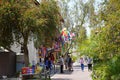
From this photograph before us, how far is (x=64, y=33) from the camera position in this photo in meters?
39.7

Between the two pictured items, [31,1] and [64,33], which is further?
[64,33]

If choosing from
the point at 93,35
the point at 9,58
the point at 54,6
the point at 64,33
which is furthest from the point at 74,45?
the point at 93,35

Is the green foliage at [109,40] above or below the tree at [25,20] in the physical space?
below

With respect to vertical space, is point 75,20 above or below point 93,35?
above

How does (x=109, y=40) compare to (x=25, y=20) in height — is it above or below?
below

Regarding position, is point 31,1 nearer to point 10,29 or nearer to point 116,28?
point 10,29

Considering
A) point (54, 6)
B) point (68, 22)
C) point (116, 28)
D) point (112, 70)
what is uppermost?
point (68, 22)

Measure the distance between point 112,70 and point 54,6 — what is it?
9.99 metres

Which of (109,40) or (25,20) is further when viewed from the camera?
(25,20)

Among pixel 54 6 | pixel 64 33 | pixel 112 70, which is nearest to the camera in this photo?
pixel 112 70

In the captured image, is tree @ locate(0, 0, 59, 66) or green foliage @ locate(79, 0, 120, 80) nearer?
green foliage @ locate(79, 0, 120, 80)

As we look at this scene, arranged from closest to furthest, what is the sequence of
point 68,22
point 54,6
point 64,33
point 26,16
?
point 26,16 < point 54,6 < point 64,33 < point 68,22

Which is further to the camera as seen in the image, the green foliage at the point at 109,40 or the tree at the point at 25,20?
the tree at the point at 25,20

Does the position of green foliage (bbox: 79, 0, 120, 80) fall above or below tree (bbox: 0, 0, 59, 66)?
below
